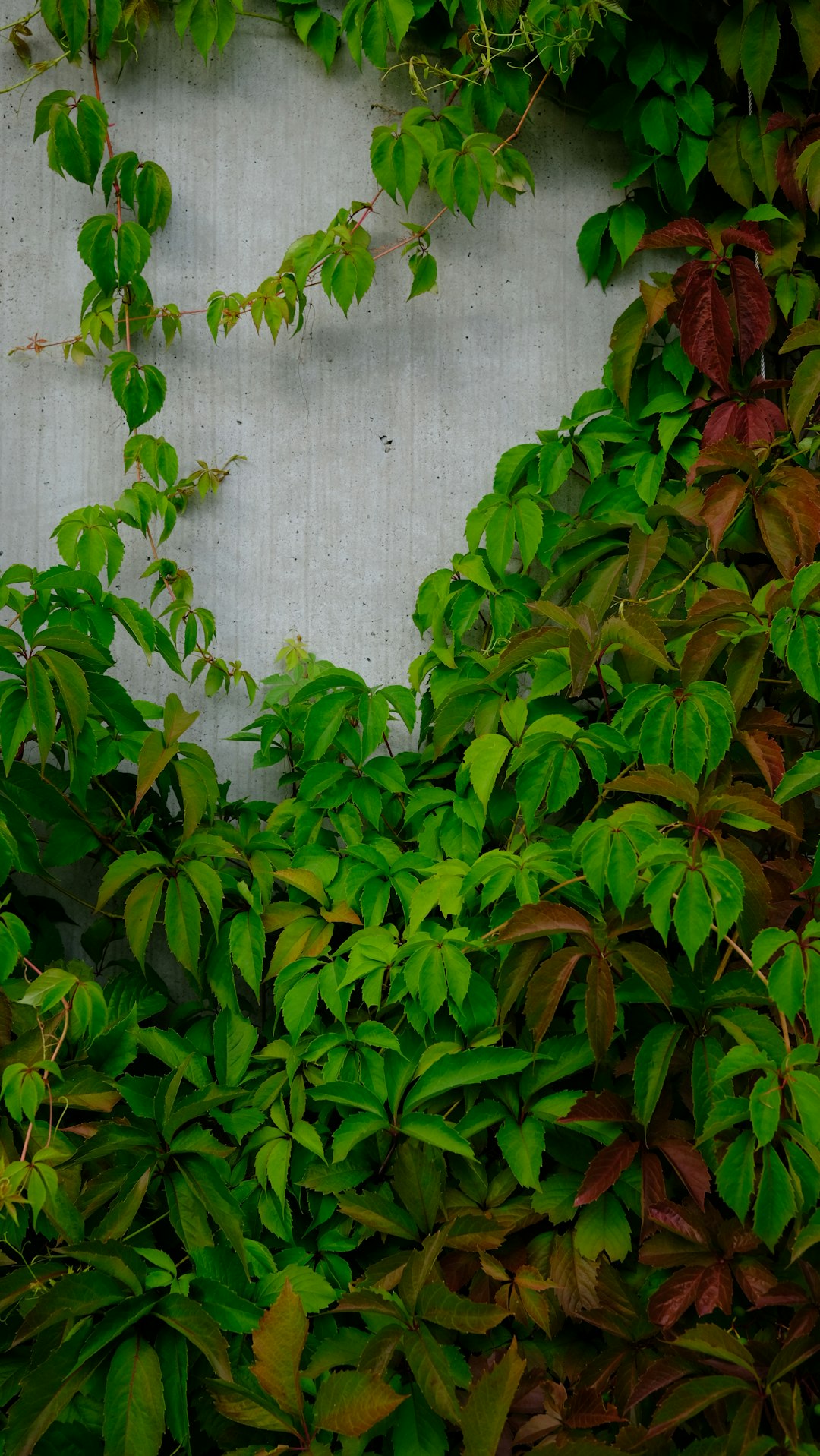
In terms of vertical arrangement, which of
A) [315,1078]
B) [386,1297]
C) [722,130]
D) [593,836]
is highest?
[722,130]

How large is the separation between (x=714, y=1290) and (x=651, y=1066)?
0.85ft

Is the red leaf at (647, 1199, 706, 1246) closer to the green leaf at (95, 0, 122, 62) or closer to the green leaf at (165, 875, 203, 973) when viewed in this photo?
the green leaf at (165, 875, 203, 973)

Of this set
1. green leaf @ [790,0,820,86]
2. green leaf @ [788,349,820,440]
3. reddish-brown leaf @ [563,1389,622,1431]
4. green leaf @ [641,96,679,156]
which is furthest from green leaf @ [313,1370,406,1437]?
green leaf @ [790,0,820,86]

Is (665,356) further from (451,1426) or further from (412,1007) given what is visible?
(451,1426)

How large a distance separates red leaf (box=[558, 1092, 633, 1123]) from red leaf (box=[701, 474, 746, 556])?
2.65 ft

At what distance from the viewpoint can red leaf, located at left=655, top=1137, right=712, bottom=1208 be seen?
1294mm

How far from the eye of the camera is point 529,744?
1.47m

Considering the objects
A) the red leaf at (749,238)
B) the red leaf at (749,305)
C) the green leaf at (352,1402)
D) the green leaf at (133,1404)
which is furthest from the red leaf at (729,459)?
the green leaf at (133,1404)

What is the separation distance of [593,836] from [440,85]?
137 cm

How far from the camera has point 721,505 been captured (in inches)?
64.2

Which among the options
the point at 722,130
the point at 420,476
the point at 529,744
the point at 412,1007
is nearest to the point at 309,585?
the point at 420,476

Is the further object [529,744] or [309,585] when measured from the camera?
[309,585]

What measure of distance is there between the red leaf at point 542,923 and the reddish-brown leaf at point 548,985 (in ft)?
0.11

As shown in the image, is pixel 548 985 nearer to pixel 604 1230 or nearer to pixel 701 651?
pixel 604 1230
